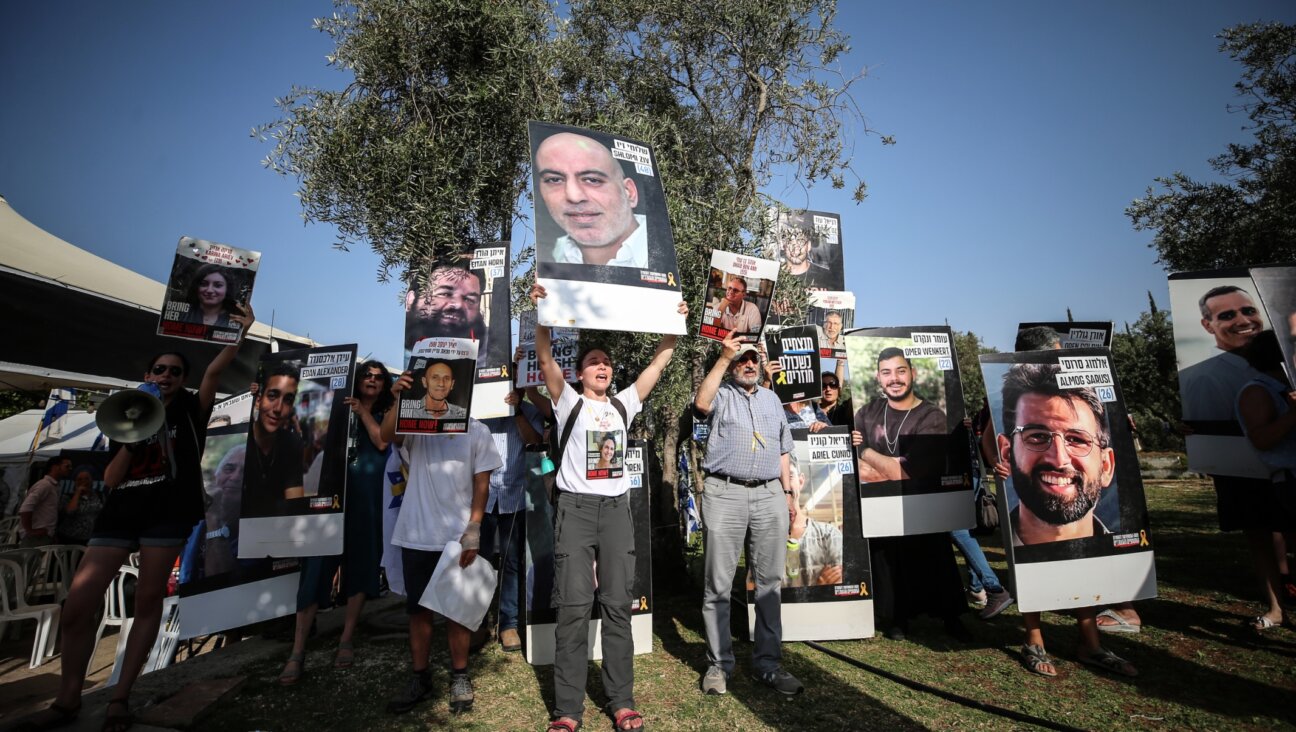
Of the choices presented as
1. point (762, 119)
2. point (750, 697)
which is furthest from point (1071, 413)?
point (762, 119)

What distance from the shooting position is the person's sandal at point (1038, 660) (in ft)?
15.4

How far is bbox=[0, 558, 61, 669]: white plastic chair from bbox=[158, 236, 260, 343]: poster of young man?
14.1 feet

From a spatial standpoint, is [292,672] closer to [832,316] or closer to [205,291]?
[205,291]

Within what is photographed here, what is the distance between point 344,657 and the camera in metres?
5.05

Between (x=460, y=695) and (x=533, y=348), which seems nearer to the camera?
(x=460, y=695)

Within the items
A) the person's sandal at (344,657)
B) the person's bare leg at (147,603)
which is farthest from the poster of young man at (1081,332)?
the person's bare leg at (147,603)

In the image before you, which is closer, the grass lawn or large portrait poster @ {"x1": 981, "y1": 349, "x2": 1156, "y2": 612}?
the grass lawn

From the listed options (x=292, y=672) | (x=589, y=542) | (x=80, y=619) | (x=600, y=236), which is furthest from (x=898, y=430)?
(x=80, y=619)

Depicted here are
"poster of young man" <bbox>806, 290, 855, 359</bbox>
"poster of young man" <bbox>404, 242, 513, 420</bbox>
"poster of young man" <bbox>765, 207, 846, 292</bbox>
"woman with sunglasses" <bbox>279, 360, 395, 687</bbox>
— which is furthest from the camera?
"poster of young man" <bbox>806, 290, 855, 359</bbox>

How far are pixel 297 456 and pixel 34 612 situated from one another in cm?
427

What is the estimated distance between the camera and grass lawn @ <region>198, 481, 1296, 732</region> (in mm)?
3996

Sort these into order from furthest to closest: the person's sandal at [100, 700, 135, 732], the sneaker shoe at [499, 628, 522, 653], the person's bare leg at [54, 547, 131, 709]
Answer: the sneaker shoe at [499, 628, 522, 653], the person's bare leg at [54, 547, 131, 709], the person's sandal at [100, 700, 135, 732]

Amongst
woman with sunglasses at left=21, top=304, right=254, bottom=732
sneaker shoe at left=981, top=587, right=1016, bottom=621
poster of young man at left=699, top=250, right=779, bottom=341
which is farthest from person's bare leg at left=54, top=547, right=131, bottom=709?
sneaker shoe at left=981, top=587, right=1016, bottom=621

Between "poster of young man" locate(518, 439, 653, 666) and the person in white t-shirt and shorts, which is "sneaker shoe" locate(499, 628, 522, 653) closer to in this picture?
"poster of young man" locate(518, 439, 653, 666)
